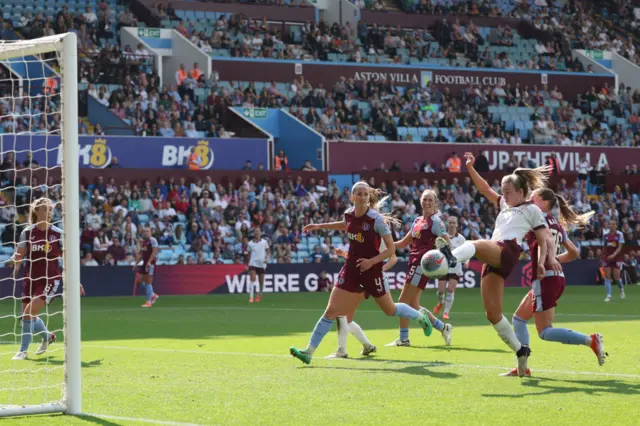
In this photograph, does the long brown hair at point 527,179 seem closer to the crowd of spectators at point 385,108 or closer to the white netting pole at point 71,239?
the white netting pole at point 71,239

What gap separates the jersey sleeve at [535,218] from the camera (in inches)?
443

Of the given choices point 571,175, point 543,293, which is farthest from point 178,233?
point 543,293

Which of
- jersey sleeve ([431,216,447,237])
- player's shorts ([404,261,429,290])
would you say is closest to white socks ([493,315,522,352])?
player's shorts ([404,261,429,290])

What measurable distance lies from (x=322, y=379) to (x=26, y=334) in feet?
15.2

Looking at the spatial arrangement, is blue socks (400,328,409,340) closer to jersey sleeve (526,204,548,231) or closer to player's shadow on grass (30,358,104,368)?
player's shadow on grass (30,358,104,368)

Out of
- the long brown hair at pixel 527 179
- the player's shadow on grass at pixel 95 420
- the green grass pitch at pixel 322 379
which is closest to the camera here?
the player's shadow on grass at pixel 95 420

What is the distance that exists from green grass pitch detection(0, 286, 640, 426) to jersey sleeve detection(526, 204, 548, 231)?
5.21 ft

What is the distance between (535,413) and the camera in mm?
8961

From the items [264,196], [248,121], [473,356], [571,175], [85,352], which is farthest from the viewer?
[571,175]

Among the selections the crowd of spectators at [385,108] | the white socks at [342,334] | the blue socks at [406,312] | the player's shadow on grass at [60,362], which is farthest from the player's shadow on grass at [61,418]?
the crowd of spectators at [385,108]

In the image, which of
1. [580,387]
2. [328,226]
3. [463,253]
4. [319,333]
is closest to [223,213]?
[328,226]

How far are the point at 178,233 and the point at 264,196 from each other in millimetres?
3604

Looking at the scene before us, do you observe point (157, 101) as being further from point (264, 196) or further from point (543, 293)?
point (543, 293)

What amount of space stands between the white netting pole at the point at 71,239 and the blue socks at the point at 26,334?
510 centimetres
